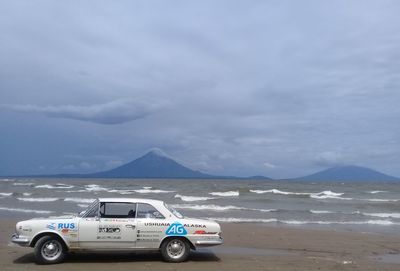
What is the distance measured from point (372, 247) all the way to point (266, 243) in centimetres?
328

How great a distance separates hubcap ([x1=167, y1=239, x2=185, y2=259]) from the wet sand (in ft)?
0.84

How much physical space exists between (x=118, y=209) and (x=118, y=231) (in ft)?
1.77

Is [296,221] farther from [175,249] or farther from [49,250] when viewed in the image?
[49,250]

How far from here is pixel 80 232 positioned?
9.48m

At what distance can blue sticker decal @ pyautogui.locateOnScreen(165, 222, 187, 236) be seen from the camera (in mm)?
9789

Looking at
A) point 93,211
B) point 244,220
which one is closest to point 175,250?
point 93,211

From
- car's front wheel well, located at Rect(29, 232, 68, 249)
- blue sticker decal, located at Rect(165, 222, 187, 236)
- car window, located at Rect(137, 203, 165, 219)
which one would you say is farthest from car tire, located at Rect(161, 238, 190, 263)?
car's front wheel well, located at Rect(29, 232, 68, 249)

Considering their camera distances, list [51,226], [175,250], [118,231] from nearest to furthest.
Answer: [51,226], [118,231], [175,250]

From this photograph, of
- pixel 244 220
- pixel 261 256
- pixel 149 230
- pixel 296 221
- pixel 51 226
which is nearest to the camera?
pixel 51 226

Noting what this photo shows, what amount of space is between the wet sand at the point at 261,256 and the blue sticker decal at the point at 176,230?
679mm

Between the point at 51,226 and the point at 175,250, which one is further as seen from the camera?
the point at 175,250

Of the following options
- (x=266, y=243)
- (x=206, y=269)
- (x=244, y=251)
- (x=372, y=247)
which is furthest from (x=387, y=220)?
(x=206, y=269)

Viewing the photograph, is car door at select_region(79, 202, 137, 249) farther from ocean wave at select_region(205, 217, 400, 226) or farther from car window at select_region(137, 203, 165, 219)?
ocean wave at select_region(205, 217, 400, 226)

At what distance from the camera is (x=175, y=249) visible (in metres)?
9.84
